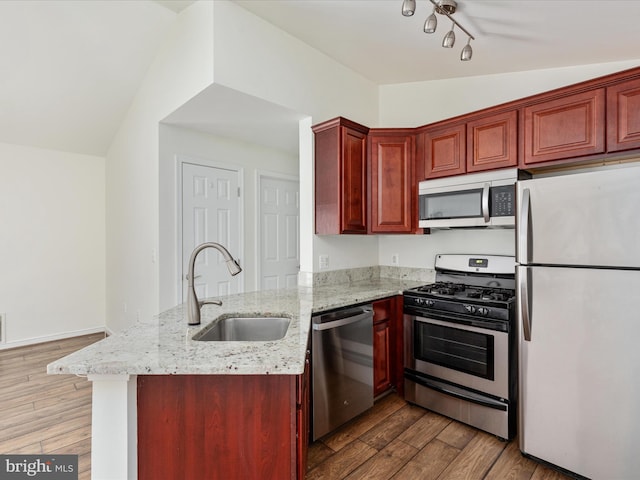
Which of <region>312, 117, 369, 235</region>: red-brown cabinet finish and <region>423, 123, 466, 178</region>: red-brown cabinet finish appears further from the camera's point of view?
<region>312, 117, 369, 235</region>: red-brown cabinet finish

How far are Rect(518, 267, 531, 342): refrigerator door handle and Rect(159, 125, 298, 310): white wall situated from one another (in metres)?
2.73

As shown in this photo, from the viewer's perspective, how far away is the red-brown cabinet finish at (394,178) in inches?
114

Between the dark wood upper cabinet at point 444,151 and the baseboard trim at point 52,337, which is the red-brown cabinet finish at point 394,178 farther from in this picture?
the baseboard trim at point 52,337

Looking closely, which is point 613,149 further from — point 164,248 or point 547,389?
point 164,248

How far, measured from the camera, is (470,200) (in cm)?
253

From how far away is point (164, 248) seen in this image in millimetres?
3137

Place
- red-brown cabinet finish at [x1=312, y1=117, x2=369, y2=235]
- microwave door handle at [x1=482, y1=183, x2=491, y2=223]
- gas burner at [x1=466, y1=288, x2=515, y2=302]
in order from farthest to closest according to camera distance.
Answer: red-brown cabinet finish at [x1=312, y1=117, x2=369, y2=235]
microwave door handle at [x1=482, y1=183, x2=491, y2=223]
gas burner at [x1=466, y1=288, x2=515, y2=302]

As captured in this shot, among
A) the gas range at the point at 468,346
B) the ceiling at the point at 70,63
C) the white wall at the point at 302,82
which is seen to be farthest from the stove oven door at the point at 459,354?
the ceiling at the point at 70,63

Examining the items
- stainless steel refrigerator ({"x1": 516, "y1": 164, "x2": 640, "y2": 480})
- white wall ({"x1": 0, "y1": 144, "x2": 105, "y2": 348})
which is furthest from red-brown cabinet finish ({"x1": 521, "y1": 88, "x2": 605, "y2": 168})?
white wall ({"x1": 0, "y1": 144, "x2": 105, "y2": 348})

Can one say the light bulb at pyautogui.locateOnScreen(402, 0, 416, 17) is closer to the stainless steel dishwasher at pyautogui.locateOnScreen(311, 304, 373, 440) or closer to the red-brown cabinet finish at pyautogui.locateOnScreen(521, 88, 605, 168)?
the red-brown cabinet finish at pyautogui.locateOnScreen(521, 88, 605, 168)

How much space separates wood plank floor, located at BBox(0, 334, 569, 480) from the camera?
1.92m

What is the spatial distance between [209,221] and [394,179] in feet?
6.33

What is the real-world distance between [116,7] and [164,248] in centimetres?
205

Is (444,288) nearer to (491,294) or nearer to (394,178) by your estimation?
(491,294)
